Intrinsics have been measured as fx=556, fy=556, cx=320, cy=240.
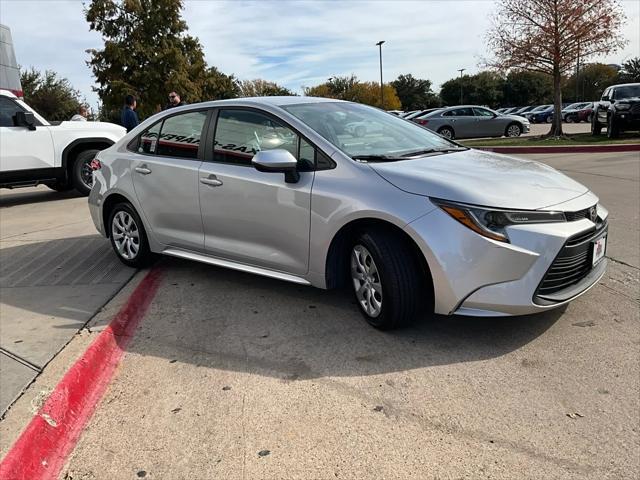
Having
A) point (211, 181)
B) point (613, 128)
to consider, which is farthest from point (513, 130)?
point (211, 181)

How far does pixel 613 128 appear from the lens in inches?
675

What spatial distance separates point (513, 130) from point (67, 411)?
78.0 feet

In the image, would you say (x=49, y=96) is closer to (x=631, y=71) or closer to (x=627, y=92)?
(x=627, y=92)

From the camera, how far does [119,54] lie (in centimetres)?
3152

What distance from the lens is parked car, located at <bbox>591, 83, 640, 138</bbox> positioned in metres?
16.6

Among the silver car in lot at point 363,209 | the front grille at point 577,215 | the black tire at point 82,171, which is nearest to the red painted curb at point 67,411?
the silver car in lot at point 363,209

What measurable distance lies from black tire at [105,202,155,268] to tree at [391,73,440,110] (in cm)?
8535

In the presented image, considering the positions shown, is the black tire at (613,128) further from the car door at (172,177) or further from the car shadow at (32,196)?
the car door at (172,177)

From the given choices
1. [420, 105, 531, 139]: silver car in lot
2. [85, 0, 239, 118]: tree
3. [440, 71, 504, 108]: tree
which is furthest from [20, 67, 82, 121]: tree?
[440, 71, 504, 108]: tree

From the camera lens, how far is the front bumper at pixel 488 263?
3105mm

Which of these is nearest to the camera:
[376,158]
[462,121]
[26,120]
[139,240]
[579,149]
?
[376,158]

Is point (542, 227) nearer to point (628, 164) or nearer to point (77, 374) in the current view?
point (77, 374)

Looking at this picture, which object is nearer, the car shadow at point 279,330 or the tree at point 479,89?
the car shadow at point 279,330

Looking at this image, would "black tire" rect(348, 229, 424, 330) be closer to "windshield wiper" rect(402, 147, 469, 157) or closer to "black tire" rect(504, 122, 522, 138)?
"windshield wiper" rect(402, 147, 469, 157)
